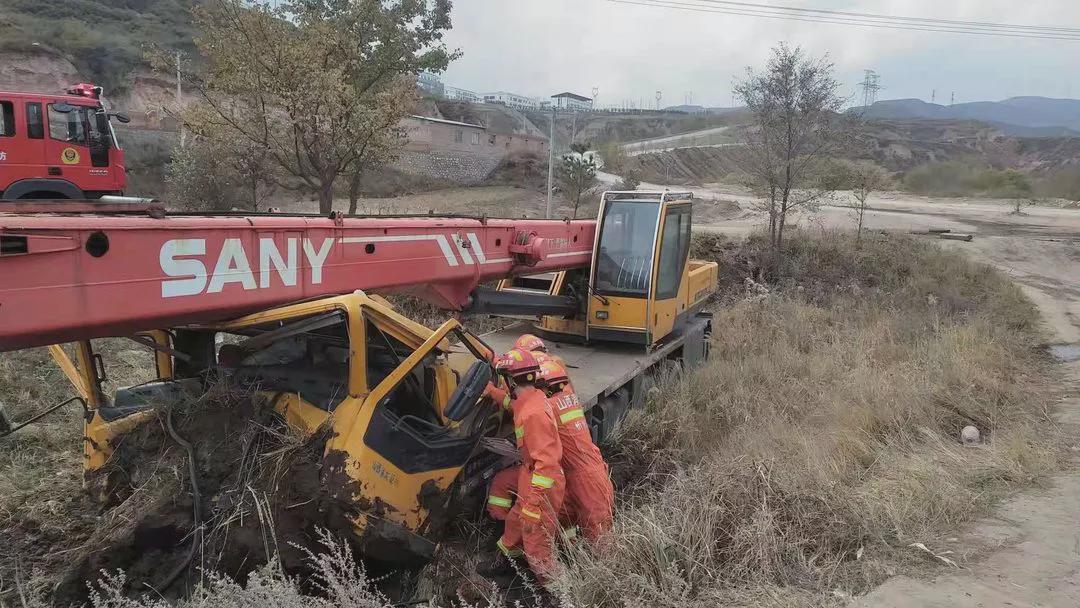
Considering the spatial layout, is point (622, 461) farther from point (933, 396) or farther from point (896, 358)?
point (896, 358)

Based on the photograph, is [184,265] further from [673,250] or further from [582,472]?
[673,250]

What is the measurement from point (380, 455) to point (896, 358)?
25.6 feet

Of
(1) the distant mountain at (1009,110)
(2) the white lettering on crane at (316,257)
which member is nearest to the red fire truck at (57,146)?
(2) the white lettering on crane at (316,257)

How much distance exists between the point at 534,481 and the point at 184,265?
2.17m

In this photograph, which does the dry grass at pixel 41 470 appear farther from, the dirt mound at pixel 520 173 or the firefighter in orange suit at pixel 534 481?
the dirt mound at pixel 520 173

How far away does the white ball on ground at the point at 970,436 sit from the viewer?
5988 mm

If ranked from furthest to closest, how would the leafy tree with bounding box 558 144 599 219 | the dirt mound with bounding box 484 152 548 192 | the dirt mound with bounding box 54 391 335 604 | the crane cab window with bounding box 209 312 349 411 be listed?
the dirt mound with bounding box 484 152 548 192 → the leafy tree with bounding box 558 144 599 219 → the crane cab window with bounding box 209 312 349 411 → the dirt mound with bounding box 54 391 335 604

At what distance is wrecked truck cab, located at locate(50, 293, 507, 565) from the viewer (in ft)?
11.6

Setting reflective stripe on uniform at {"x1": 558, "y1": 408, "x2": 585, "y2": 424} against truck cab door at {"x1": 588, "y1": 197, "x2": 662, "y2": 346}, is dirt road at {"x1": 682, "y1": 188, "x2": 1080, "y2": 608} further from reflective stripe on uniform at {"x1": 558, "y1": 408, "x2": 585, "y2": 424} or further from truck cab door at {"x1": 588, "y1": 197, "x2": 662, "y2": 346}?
truck cab door at {"x1": 588, "y1": 197, "x2": 662, "y2": 346}

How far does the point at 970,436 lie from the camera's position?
6039 mm

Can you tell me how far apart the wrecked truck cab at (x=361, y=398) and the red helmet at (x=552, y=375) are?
1.42ft

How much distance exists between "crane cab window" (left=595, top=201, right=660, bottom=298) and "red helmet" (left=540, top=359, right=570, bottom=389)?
2794 mm

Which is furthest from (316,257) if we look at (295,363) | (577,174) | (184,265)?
(577,174)

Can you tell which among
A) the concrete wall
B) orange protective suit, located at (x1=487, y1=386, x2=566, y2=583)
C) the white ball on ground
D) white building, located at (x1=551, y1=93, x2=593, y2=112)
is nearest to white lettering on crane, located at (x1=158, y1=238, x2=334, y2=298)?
orange protective suit, located at (x1=487, y1=386, x2=566, y2=583)
